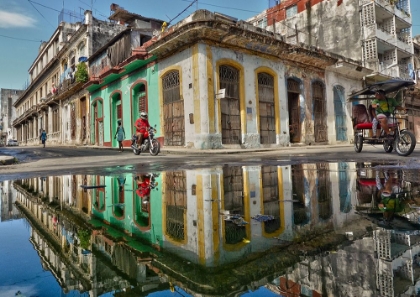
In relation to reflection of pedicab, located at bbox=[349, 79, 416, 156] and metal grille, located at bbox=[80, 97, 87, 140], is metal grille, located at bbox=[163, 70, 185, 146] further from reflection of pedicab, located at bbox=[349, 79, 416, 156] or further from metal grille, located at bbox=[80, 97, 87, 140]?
metal grille, located at bbox=[80, 97, 87, 140]

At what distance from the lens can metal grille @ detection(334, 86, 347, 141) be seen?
2058 cm

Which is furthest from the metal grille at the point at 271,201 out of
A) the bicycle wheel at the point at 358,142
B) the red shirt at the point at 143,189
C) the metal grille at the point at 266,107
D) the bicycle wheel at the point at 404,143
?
the metal grille at the point at 266,107

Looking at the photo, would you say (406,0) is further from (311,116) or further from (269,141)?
(269,141)

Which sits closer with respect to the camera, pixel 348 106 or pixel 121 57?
pixel 121 57

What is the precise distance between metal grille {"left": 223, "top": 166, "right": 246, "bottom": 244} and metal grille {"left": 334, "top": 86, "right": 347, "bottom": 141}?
726 inches

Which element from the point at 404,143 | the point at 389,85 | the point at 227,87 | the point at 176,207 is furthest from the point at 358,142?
the point at 176,207

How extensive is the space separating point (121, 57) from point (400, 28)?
24.3 meters

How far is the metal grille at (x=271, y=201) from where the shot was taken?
A: 6.38 ft

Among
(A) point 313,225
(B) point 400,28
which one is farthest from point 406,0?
(A) point 313,225

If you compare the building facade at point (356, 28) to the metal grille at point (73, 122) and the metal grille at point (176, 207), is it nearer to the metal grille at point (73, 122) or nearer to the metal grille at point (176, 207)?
the metal grille at point (73, 122)

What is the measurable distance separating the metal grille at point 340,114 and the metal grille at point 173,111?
11.8 m

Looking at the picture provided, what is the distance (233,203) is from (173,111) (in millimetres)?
12436

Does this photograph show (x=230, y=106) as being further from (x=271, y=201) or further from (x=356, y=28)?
(x=356, y=28)

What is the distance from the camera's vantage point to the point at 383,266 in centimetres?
121
